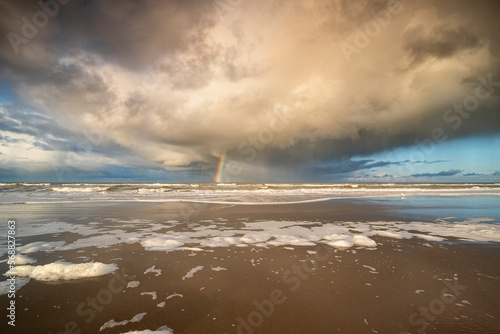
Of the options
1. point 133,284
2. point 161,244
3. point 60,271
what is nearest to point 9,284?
point 60,271

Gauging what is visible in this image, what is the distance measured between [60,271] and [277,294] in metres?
4.71

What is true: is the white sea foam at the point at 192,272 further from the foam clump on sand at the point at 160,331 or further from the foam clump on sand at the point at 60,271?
the foam clump on sand at the point at 60,271

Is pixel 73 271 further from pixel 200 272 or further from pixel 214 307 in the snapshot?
pixel 214 307

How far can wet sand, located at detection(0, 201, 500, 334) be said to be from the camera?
3.27 m

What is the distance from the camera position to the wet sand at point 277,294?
3270 mm

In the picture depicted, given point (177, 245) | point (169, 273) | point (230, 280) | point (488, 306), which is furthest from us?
point (177, 245)

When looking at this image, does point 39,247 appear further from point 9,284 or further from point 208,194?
point 208,194

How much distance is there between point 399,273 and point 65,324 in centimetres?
629

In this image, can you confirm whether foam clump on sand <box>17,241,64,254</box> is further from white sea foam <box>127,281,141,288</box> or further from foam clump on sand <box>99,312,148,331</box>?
foam clump on sand <box>99,312,148,331</box>

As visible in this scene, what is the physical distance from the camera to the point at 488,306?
3662 millimetres

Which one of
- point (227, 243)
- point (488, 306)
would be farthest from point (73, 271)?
point (488, 306)

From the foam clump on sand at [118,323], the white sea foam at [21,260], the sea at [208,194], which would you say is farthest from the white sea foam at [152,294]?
the sea at [208,194]

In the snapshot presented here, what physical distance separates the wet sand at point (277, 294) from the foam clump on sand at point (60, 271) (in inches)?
7.7

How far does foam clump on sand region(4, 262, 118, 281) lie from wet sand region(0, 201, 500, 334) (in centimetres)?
19
